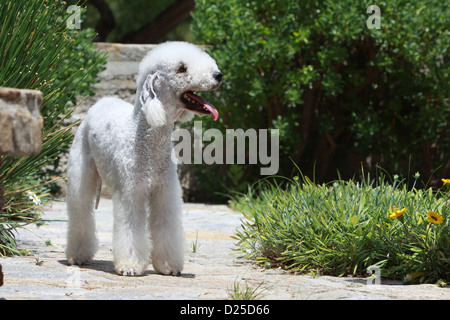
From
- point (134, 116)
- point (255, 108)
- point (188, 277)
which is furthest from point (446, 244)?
point (255, 108)

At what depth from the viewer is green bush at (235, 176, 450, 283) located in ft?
11.7

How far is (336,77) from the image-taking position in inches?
281

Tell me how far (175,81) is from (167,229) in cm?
81

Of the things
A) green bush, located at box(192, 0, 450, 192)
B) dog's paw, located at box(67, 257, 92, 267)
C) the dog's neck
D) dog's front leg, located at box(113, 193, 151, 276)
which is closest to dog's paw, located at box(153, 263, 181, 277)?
dog's front leg, located at box(113, 193, 151, 276)

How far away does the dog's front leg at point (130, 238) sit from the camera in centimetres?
354

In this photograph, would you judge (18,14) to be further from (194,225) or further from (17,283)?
(194,225)

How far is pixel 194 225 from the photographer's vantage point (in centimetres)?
582

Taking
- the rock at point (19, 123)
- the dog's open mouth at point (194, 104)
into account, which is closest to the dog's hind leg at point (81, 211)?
the dog's open mouth at point (194, 104)

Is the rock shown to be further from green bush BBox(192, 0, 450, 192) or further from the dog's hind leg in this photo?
green bush BBox(192, 0, 450, 192)

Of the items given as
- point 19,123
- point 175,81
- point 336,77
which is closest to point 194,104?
point 175,81

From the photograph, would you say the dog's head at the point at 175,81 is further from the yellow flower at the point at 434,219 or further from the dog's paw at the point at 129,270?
the yellow flower at the point at 434,219

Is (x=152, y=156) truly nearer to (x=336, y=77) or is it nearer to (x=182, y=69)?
(x=182, y=69)

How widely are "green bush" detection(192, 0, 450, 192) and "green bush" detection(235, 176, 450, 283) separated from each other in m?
2.95
